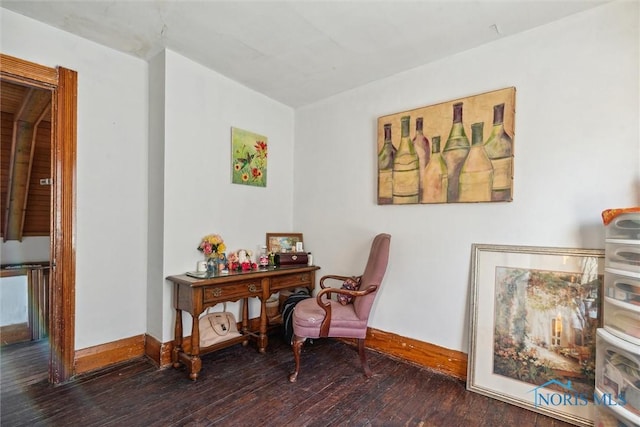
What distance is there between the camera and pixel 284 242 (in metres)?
3.58

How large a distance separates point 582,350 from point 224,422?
2.36m

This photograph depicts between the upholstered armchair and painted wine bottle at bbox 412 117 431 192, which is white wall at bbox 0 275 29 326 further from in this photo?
painted wine bottle at bbox 412 117 431 192

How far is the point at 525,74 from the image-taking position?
224 cm

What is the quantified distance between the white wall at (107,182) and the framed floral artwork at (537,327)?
2.93m

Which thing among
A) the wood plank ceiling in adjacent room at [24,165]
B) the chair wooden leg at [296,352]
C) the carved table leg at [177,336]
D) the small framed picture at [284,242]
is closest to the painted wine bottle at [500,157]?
the chair wooden leg at [296,352]

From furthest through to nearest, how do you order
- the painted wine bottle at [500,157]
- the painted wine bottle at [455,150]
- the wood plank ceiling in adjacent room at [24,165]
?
the wood plank ceiling in adjacent room at [24,165], the painted wine bottle at [455,150], the painted wine bottle at [500,157]

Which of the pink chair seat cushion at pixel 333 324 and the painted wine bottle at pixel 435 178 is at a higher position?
the painted wine bottle at pixel 435 178

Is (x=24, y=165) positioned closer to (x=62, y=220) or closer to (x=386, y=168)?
(x=62, y=220)

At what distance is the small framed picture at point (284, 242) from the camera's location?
3503 mm

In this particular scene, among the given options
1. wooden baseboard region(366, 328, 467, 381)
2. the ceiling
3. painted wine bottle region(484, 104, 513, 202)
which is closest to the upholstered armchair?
wooden baseboard region(366, 328, 467, 381)

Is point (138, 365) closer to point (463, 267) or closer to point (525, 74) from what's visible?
point (463, 267)

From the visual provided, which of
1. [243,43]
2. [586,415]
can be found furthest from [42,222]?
[586,415]

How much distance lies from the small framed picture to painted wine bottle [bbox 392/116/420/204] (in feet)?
4.32

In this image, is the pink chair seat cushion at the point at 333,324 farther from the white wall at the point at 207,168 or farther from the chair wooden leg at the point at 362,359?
the white wall at the point at 207,168
